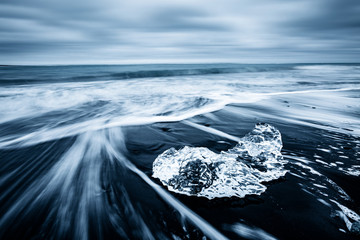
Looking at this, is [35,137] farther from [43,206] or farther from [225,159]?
[225,159]

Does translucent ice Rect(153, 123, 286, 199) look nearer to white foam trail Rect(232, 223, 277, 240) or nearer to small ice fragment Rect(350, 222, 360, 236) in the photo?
white foam trail Rect(232, 223, 277, 240)

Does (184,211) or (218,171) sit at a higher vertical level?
(218,171)

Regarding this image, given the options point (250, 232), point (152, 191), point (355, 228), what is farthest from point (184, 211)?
point (355, 228)

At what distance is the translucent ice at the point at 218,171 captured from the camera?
1954 mm

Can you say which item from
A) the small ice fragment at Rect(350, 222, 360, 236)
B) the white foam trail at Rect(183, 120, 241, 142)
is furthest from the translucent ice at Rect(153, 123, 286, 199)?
the white foam trail at Rect(183, 120, 241, 142)

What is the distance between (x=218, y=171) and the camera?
205cm

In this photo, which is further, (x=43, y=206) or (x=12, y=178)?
(x=12, y=178)

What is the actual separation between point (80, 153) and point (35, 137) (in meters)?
1.54

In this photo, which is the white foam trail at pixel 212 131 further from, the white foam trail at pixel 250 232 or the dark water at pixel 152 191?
the white foam trail at pixel 250 232

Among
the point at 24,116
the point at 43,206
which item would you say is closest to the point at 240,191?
the point at 43,206

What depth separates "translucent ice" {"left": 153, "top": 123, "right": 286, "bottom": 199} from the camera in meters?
1.95

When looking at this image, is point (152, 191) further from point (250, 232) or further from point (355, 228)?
point (355, 228)

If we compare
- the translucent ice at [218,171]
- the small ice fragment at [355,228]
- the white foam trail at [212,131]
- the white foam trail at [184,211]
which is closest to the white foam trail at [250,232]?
the white foam trail at [184,211]

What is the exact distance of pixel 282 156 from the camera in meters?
2.65
